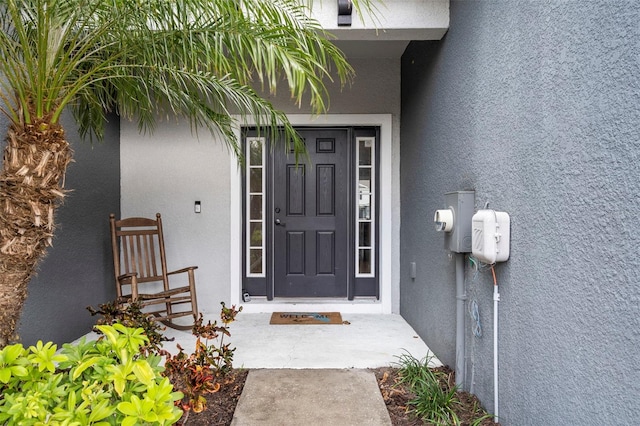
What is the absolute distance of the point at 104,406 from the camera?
98 centimetres

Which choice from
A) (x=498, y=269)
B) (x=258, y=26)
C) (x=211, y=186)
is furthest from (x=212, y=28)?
(x=211, y=186)

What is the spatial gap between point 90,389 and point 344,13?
2.48m

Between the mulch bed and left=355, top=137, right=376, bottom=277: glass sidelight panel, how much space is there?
5.59 ft

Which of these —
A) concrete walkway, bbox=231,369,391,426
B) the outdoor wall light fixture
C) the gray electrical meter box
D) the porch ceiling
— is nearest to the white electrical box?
the gray electrical meter box

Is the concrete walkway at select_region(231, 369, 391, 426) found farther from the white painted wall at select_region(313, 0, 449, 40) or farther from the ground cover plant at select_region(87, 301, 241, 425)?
the white painted wall at select_region(313, 0, 449, 40)

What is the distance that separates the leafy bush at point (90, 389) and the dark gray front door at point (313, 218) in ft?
9.02

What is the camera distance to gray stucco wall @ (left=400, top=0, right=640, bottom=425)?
1079 mm

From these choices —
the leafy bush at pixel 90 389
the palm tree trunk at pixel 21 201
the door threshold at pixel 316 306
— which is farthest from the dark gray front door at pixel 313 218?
the leafy bush at pixel 90 389

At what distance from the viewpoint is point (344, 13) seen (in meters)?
2.53

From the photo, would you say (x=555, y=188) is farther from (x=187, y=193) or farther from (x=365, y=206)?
(x=187, y=193)

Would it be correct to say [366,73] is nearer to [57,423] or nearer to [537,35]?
[537,35]

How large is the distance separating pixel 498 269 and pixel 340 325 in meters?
1.89

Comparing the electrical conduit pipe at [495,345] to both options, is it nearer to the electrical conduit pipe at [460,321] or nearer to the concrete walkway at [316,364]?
the electrical conduit pipe at [460,321]

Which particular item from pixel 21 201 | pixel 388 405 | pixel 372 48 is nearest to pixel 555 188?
pixel 388 405
